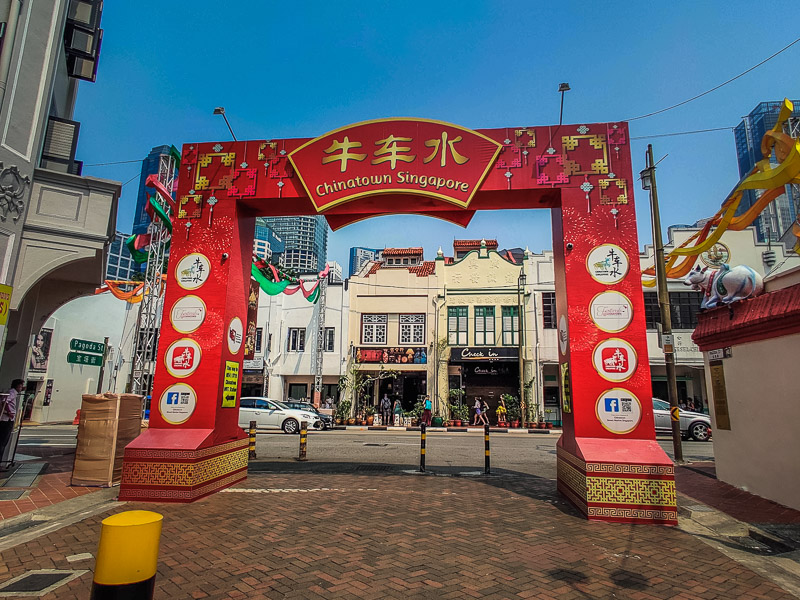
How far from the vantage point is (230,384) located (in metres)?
8.39

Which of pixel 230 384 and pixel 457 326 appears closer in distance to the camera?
pixel 230 384

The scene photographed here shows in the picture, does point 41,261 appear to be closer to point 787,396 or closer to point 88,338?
point 787,396

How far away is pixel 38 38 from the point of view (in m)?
8.18

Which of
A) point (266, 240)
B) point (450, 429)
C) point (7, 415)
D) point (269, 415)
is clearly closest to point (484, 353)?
point (450, 429)

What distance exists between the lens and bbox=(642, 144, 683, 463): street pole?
1174 centimetres

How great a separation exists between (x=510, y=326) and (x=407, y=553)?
73.4 ft

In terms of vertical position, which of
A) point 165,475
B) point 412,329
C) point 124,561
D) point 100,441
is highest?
point 412,329

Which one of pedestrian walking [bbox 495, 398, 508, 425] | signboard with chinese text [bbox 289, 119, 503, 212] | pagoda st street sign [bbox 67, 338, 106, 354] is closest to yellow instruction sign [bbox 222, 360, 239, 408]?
signboard with chinese text [bbox 289, 119, 503, 212]

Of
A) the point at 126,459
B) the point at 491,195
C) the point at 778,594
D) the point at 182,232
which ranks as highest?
the point at 491,195

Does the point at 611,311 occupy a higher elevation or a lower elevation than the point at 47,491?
higher

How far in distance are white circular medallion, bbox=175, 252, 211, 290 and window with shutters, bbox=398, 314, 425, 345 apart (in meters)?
19.8

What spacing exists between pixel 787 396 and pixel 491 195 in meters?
5.49

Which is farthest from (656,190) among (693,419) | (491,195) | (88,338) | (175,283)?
(88,338)

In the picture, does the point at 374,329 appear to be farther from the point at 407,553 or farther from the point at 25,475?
the point at 407,553
